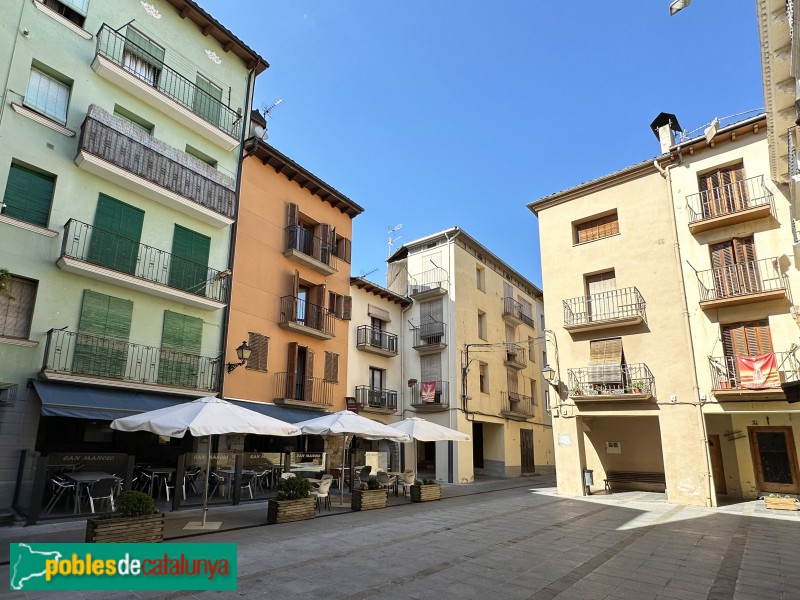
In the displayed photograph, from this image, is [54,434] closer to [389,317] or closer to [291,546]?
[291,546]

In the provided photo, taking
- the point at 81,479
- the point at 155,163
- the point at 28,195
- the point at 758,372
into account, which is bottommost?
the point at 81,479

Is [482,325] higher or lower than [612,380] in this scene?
higher

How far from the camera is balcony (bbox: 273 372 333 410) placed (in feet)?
A: 58.1

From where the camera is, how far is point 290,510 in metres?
11.0

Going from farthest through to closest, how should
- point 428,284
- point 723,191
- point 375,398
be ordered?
1. point 428,284
2. point 375,398
3. point 723,191

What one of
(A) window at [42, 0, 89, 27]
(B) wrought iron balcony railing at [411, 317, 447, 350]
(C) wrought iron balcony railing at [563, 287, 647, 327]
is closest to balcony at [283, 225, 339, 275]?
(B) wrought iron balcony railing at [411, 317, 447, 350]

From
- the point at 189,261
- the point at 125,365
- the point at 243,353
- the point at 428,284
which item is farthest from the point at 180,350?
the point at 428,284

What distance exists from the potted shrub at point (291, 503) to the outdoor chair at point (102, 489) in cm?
335

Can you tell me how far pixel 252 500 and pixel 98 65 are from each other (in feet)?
43.0

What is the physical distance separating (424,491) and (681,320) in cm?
993

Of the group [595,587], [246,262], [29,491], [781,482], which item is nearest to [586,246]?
[781,482]

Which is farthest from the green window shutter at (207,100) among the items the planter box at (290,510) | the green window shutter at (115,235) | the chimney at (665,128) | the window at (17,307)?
the chimney at (665,128)

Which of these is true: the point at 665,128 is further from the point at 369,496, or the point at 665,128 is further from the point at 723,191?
the point at 369,496

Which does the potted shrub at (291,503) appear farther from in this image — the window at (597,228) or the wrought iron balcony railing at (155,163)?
the window at (597,228)
